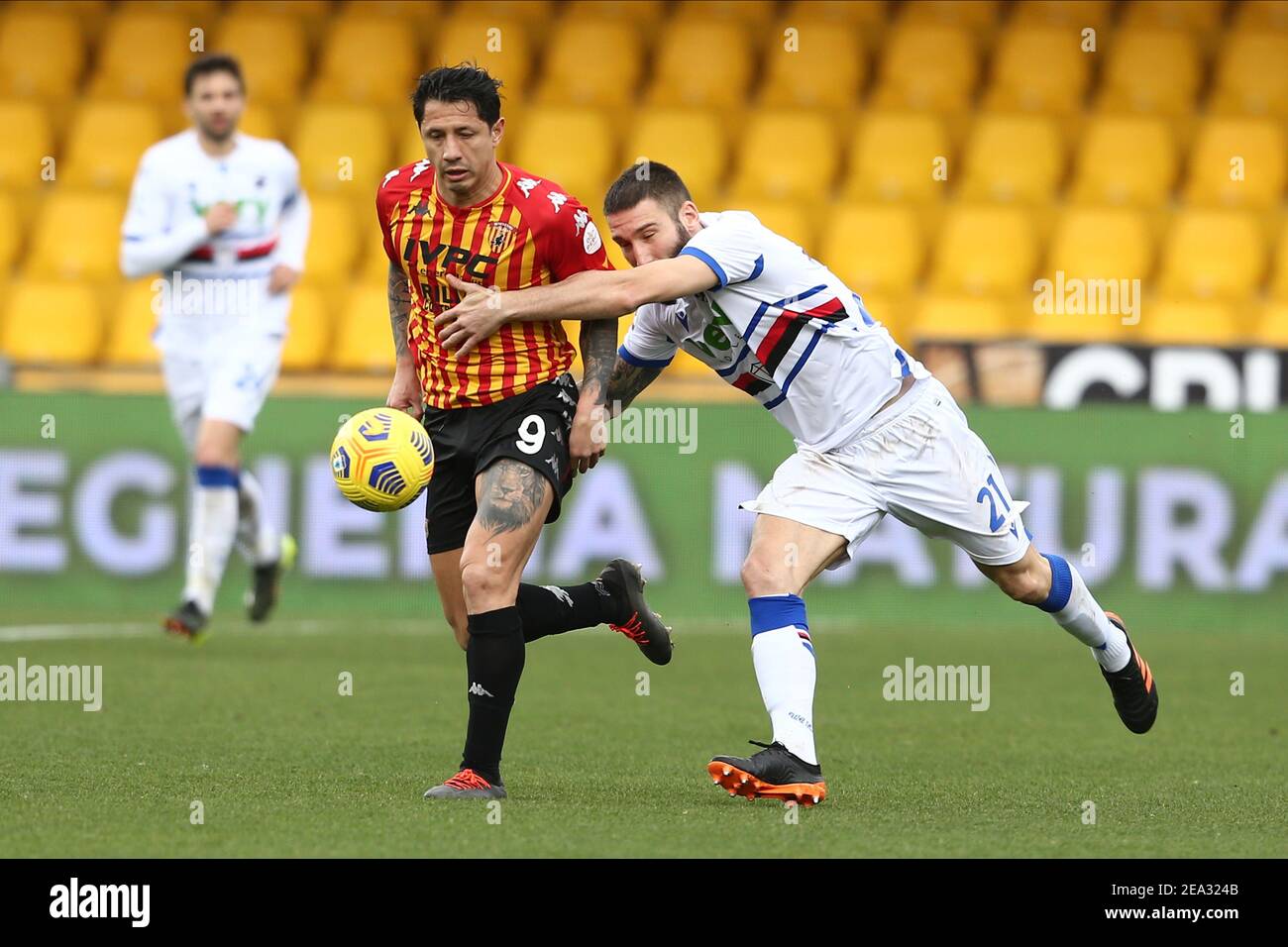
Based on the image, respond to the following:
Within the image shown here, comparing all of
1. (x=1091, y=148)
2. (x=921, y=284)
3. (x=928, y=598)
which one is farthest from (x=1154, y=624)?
(x=1091, y=148)

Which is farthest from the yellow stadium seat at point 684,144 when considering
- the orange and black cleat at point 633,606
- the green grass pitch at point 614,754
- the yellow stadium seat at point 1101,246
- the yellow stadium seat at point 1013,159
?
the orange and black cleat at point 633,606

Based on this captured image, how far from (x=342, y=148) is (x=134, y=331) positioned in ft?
8.47

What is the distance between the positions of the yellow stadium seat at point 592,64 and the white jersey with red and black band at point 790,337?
34.3 ft

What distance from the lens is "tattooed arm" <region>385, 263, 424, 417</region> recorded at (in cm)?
674

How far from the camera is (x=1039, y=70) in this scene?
1728 cm

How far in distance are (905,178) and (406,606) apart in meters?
6.25

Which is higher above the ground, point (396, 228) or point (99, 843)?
point (396, 228)

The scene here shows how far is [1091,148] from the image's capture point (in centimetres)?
1675

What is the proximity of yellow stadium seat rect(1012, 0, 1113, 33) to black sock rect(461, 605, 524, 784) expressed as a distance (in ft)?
41.1

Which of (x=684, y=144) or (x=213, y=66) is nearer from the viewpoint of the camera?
(x=213, y=66)

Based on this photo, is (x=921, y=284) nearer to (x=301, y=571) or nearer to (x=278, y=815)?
(x=301, y=571)

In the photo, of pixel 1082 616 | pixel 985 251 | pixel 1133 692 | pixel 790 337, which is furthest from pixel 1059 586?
pixel 985 251

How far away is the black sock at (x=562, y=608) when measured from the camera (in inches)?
272

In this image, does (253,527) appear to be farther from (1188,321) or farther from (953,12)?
(953,12)
